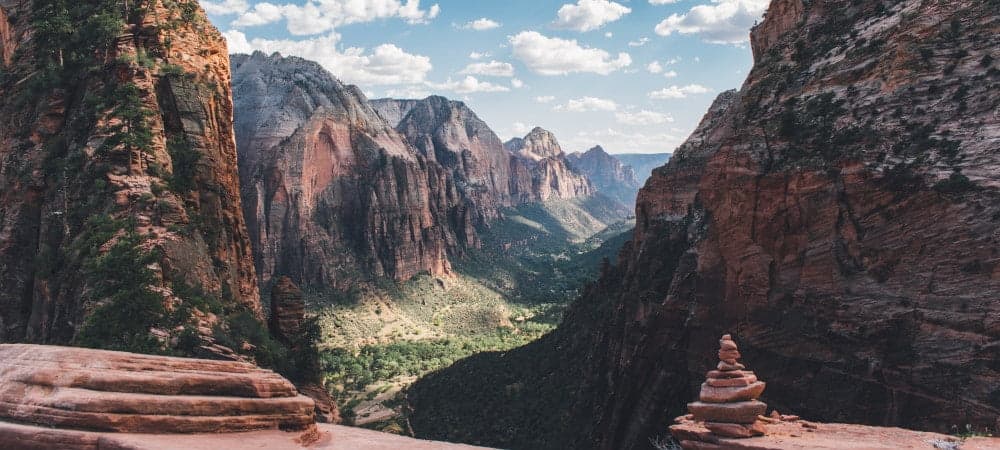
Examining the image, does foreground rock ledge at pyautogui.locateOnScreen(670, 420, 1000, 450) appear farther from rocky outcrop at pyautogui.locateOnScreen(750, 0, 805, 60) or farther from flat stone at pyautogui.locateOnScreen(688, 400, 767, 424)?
rocky outcrop at pyautogui.locateOnScreen(750, 0, 805, 60)

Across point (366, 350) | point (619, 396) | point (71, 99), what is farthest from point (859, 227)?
point (366, 350)

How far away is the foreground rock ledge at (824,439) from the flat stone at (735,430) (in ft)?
0.49

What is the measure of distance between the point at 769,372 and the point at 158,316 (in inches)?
990

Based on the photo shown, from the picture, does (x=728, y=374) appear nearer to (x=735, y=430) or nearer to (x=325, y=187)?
(x=735, y=430)

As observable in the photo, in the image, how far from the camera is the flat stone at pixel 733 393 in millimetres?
14492

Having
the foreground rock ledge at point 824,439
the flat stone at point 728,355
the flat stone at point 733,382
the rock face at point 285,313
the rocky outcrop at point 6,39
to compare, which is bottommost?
the rock face at point 285,313

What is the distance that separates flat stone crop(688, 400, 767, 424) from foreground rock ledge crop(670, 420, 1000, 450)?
345 millimetres

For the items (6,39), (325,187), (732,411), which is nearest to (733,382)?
(732,411)

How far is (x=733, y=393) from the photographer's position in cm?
1448

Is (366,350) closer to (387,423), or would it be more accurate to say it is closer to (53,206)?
(387,423)

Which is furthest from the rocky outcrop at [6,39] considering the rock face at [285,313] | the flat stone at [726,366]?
the flat stone at [726,366]

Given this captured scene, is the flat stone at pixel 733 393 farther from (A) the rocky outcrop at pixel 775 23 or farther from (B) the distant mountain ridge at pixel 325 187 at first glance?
(B) the distant mountain ridge at pixel 325 187

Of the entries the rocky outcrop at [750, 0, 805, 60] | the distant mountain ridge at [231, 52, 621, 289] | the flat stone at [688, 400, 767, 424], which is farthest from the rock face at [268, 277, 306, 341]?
the distant mountain ridge at [231, 52, 621, 289]

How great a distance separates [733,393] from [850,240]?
14164 millimetres
